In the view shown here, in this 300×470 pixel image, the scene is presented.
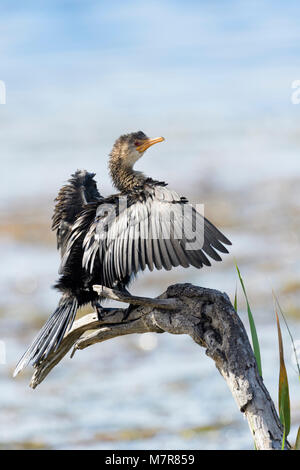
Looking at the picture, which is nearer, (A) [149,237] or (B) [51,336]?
(A) [149,237]

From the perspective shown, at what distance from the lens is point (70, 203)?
6.20m

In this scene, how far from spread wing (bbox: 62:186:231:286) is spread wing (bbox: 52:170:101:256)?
531 mm

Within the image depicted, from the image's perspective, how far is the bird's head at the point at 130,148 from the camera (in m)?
6.23

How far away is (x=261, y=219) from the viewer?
1394 centimetres

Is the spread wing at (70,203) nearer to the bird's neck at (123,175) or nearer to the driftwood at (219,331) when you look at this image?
the bird's neck at (123,175)

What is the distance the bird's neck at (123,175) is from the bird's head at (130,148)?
0.07 feet

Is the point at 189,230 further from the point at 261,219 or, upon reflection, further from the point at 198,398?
the point at 261,219

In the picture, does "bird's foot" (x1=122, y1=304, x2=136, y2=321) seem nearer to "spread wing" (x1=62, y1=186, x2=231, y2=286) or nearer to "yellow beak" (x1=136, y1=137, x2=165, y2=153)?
"spread wing" (x1=62, y1=186, x2=231, y2=286)

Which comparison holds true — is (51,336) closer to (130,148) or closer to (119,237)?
(119,237)

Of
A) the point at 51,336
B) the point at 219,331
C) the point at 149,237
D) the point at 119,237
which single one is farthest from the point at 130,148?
the point at 219,331

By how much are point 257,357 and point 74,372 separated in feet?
18.3

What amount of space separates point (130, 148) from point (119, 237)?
1.23m

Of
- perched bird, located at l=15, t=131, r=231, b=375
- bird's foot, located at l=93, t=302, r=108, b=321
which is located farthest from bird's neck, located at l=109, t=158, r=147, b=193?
bird's foot, located at l=93, t=302, r=108, b=321
